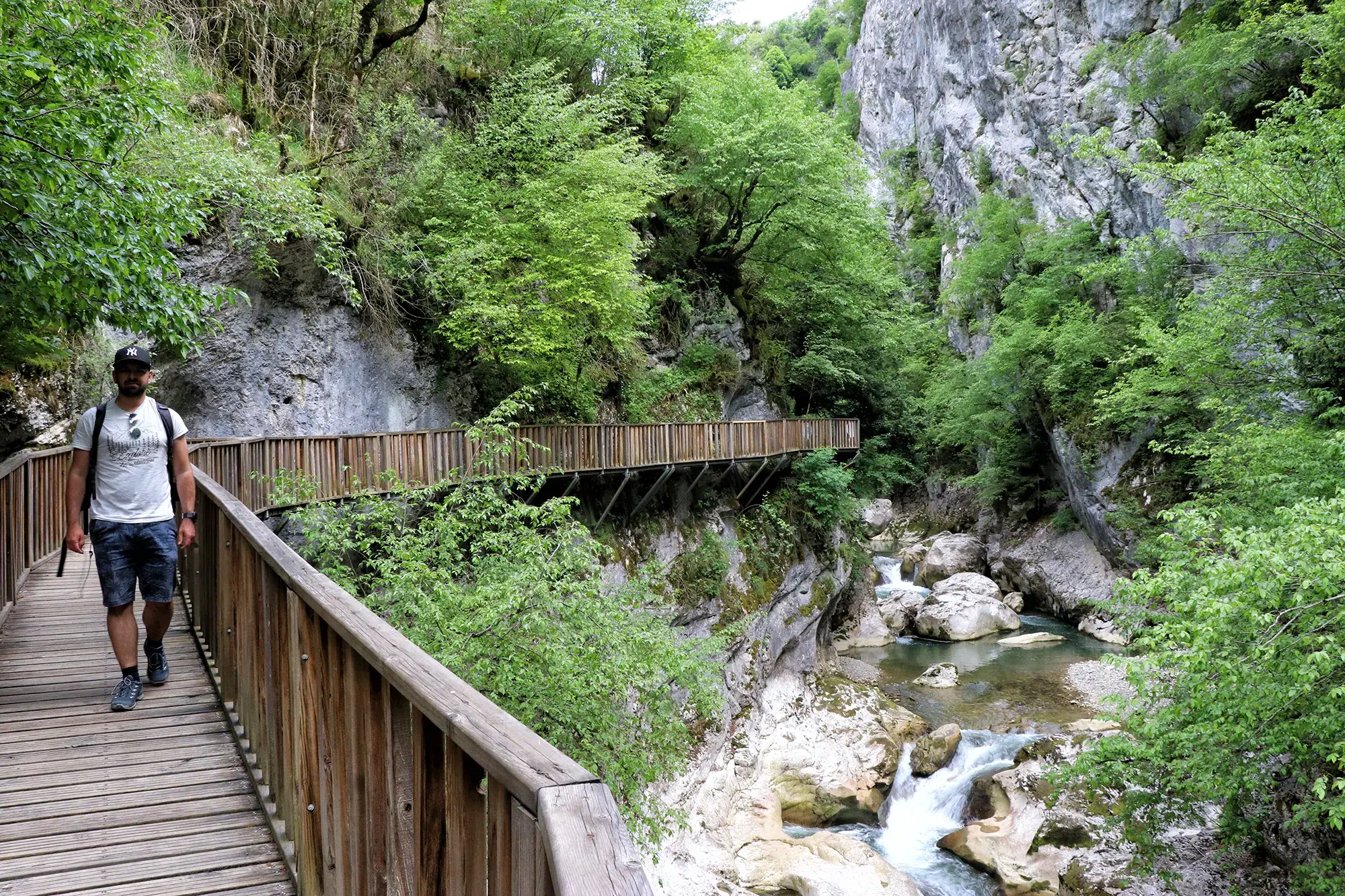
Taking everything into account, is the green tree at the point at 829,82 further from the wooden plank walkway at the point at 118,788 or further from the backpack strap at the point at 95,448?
the wooden plank walkway at the point at 118,788

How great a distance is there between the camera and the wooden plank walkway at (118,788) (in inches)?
110

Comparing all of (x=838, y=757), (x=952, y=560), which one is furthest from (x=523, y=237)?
(x=952, y=560)

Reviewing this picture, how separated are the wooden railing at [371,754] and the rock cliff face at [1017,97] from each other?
1998 centimetres

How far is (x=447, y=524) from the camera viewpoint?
7277mm

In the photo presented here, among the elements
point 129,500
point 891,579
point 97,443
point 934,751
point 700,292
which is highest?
point 700,292

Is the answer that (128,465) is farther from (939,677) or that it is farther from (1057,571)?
(1057,571)

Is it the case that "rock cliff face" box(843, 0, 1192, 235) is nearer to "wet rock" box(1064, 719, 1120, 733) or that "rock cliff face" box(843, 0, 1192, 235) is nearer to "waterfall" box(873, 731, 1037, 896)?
"wet rock" box(1064, 719, 1120, 733)

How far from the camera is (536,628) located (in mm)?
6582

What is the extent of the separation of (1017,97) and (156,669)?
30208 mm

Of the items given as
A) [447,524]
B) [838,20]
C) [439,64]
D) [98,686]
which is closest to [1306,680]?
[447,524]

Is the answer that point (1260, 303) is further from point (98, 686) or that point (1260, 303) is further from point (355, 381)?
point (98, 686)

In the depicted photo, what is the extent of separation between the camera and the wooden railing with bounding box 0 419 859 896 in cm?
104

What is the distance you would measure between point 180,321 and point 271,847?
13.6 ft

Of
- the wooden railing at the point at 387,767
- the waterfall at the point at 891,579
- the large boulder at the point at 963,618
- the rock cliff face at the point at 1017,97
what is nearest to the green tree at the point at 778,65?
the rock cliff face at the point at 1017,97
